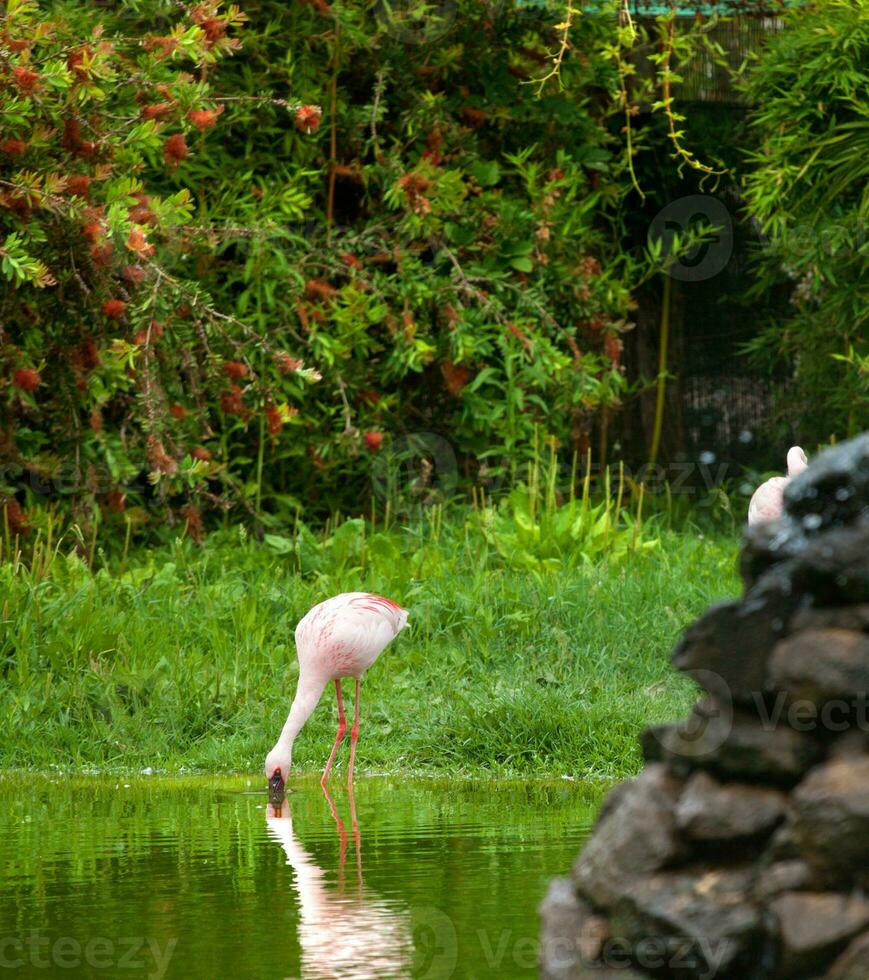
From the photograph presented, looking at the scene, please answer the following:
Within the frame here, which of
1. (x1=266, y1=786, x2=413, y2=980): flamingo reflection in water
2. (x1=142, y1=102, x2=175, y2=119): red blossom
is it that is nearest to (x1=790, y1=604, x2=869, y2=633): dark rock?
(x1=266, y1=786, x2=413, y2=980): flamingo reflection in water

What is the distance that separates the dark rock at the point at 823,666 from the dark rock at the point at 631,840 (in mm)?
268

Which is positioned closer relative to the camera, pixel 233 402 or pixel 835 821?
pixel 835 821

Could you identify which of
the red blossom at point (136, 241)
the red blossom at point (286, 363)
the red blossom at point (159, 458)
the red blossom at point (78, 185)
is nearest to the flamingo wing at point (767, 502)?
the red blossom at point (286, 363)

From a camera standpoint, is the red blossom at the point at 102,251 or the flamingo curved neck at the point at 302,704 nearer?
the flamingo curved neck at the point at 302,704

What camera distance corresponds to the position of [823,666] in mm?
2574

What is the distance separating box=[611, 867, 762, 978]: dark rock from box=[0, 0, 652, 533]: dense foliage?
505 cm

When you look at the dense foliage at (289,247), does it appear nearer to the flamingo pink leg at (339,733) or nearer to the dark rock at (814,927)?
the flamingo pink leg at (339,733)

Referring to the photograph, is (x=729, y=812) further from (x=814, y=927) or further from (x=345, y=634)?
(x=345, y=634)

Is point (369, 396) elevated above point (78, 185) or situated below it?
below

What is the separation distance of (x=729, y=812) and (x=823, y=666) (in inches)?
10.6

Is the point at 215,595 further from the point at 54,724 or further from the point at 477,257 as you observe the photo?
the point at 477,257

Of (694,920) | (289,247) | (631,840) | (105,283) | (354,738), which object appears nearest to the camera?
(694,920)

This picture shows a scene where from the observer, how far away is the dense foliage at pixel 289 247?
7.80 meters

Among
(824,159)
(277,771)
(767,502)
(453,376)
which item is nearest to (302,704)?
(277,771)
